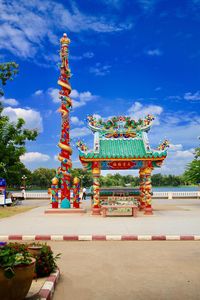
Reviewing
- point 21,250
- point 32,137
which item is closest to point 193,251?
point 21,250

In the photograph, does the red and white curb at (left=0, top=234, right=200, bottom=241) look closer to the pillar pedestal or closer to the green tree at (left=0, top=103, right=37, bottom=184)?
the pillar pedestal

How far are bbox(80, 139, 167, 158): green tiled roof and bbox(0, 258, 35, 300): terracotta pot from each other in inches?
549

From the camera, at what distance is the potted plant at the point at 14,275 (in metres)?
3.70

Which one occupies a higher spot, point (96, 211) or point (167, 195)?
point (167, 195)

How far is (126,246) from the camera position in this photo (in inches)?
334

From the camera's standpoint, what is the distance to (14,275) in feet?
12.3

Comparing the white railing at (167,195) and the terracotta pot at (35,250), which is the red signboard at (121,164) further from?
the white railing at (167,195)

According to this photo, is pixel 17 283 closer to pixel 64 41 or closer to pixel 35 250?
pixel 35 250

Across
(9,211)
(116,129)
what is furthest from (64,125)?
(9,211)

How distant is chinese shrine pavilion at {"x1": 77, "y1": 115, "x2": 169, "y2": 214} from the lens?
59.0ft

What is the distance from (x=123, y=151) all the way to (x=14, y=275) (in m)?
15.1

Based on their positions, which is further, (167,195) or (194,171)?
(167,195)

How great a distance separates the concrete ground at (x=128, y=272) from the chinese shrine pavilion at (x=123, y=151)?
378 inches

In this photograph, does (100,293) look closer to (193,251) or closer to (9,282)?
(9,282)
